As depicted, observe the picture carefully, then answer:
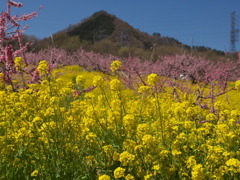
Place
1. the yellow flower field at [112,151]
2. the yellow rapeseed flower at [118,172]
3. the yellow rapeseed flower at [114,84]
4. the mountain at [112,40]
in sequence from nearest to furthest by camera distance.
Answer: the yellow rapeseed flower at [118,172]
the yellow flower field at [112,151]
the yellow rapeseed flower at [114,84]
the mountain at [112,40]

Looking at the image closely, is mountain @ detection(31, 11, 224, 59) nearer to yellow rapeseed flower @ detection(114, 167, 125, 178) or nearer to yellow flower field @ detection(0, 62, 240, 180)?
yellow flower field @ detection(0, 62, 240, 180)

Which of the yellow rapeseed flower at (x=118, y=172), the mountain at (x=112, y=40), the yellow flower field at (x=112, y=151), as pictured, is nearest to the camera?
the yellow rapeseed flower at (x=118, y=172)

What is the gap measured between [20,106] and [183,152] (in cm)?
316

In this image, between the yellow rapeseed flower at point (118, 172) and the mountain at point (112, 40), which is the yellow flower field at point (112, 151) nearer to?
the yellow rapeseed flower at point (118, 172)

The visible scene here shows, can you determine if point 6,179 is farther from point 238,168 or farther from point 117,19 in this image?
point 117,19

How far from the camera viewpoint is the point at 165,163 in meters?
3.90

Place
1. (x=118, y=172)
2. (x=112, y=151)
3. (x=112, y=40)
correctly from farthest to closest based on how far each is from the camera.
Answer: (x=112, y=40) → (x=112, y=151) → (x=118, y=172)

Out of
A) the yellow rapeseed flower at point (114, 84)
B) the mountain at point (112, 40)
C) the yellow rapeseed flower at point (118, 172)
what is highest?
the mountain at point (112, 40)

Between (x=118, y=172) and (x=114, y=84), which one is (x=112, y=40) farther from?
(x=118, y=172)

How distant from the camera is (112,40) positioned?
248ft

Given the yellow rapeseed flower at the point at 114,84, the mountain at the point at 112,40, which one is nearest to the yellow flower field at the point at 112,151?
the yellow rapeseed flower at the point at 114,84

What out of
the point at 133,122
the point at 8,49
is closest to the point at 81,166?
the point at 133,122

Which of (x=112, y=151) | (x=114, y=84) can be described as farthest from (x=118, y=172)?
(x=114, y=84)

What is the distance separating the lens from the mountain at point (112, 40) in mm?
47869
